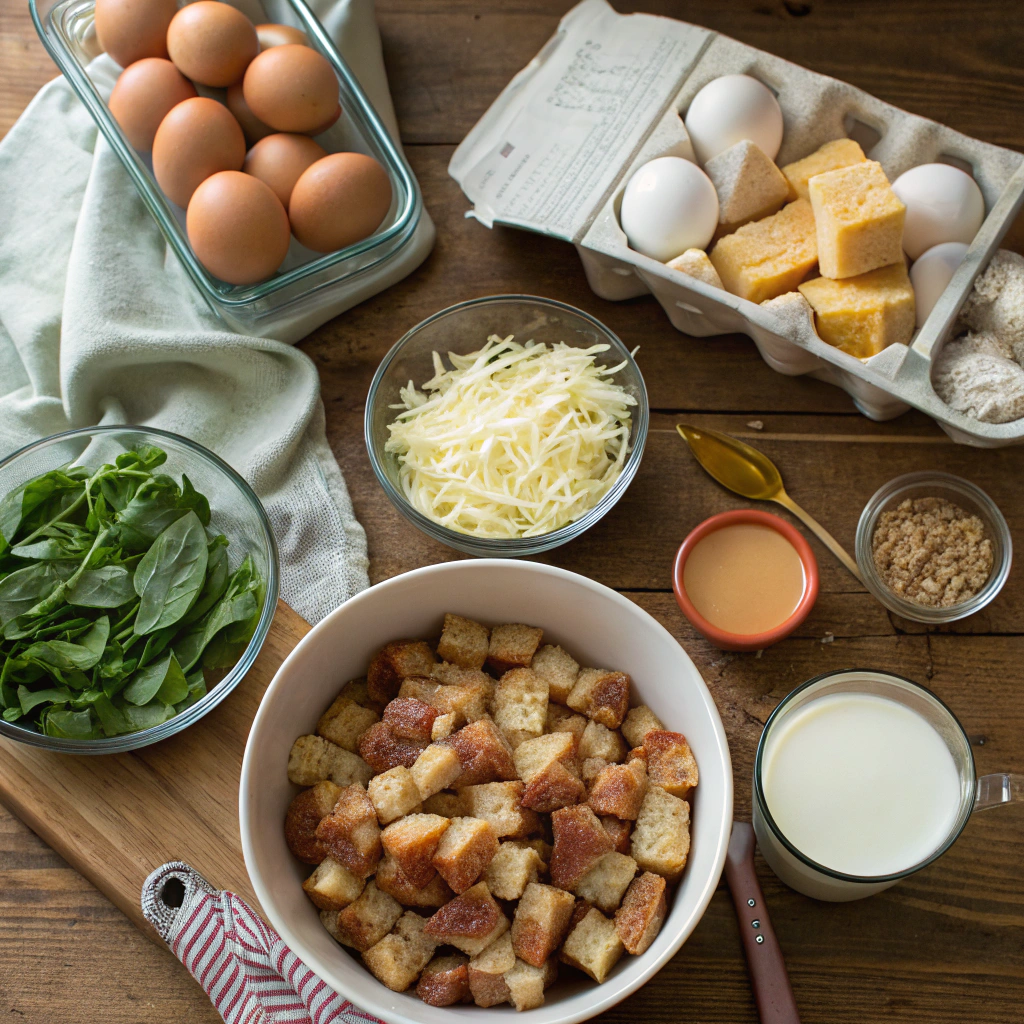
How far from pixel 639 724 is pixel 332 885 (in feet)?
1.63

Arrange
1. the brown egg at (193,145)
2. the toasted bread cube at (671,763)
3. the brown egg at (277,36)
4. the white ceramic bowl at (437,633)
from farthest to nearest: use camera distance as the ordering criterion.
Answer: the brown egg at (277,36)
the brown egg at (193,145)
the toasted bread cube at (671,763)
the white ceramic bowl at (437,633)

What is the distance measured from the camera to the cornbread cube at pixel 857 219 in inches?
62.4

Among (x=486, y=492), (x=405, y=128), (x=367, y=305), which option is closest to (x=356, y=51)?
(x=405, y=128)

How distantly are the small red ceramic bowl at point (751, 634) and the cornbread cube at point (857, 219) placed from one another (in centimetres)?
45

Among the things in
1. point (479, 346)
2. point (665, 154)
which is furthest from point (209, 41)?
point (665, 154)

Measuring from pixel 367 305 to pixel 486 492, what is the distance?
54 cm

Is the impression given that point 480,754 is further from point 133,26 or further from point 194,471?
point 133,26

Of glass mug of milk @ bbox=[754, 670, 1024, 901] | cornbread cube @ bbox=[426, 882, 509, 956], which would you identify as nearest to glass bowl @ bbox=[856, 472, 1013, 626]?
glass mug of milk @ bbox=[754, 670, 1024, 901]

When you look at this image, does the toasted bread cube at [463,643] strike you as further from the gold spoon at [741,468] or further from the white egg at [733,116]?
the white egg at [733,116]

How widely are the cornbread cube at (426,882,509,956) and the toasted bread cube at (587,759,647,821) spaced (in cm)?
19

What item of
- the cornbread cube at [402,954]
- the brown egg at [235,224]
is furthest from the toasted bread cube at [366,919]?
the brown egg at [235,224]

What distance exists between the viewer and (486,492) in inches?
63.4

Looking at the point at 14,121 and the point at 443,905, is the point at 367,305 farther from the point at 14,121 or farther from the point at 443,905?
the point at 443,905

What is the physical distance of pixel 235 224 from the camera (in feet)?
5.32
